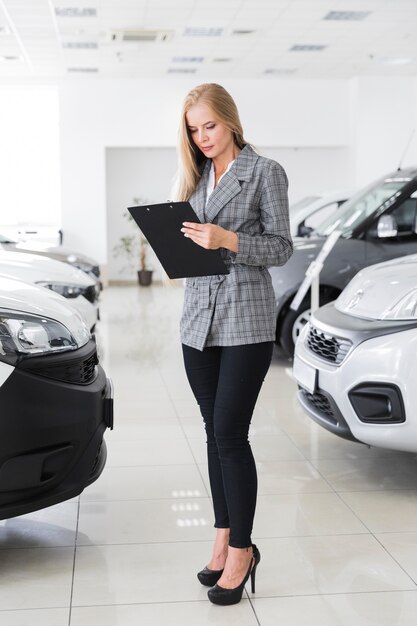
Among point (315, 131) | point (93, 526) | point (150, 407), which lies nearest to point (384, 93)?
point (315, 131)

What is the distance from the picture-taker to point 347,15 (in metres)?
10.9

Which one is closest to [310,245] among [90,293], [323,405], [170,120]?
[90,293]

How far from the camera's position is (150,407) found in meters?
5.36

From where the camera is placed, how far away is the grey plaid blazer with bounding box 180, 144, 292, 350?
2.44 m

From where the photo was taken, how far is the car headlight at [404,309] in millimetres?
3467

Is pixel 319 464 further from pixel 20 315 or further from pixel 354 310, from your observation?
pixel 20 315

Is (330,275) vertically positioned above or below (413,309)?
below

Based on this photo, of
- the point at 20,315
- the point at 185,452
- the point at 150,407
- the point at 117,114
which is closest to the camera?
the point at 20,315

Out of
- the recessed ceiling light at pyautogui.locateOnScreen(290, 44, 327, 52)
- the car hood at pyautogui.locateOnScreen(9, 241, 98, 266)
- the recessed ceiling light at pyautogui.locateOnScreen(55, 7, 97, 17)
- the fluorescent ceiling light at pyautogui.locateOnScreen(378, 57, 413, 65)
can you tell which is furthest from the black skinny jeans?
the fluorescent ceiling light at pyautogui.locateOnScreen(378, 57, 413, 65)

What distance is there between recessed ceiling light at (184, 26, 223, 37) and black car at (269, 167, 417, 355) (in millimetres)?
5714

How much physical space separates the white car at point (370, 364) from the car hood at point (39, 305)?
120 cm

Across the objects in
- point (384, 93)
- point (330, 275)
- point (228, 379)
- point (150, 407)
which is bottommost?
point (150, 407)

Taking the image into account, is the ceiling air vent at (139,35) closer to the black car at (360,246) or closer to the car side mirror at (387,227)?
the black car at (360,246)

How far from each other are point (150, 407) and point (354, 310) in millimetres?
1952
